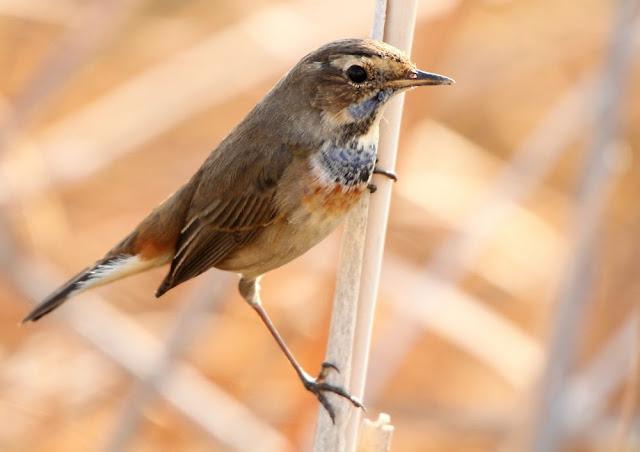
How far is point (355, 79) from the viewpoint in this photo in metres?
2.48

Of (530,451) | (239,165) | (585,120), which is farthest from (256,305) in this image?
(585,120)

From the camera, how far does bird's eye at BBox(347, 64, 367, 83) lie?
245 centimetres

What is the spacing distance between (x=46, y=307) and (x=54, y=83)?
1281mm

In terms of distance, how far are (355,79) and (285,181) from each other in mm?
347

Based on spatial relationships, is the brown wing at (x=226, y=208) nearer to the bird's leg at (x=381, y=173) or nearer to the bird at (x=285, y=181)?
the bird at (x=285, y=181)

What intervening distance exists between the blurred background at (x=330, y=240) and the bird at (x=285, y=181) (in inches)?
20.7

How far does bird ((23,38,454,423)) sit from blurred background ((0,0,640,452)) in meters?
0.53

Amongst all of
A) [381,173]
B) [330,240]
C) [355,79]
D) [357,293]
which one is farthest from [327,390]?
[330,240]

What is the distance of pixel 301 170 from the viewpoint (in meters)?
2.64

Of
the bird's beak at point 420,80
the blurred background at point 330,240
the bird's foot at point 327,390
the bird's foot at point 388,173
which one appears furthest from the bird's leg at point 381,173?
the blurred background at point 330,240

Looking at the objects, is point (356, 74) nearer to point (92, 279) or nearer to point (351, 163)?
point (351, 163)

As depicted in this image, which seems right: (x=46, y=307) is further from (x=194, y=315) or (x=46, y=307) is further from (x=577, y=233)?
(x=577, y=233)

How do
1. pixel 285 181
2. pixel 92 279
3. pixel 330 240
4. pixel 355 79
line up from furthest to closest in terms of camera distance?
pixel 330 240, pixel 92 279, pixel 285 181, pixel 355 79

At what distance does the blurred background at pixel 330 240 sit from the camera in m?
3.58
